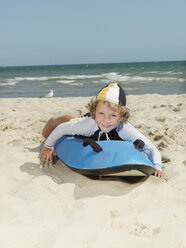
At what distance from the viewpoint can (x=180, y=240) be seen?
5.97 feet

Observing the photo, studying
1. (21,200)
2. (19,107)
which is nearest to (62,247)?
(21,200)

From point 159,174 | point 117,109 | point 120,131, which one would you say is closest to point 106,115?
point 117,109

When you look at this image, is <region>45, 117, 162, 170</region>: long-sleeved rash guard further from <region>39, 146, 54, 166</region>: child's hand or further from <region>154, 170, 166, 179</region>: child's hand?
<region>39, 146, 54, 166</region>: child's hand

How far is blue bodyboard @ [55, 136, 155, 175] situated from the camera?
2.52m

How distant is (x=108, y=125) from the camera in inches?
116

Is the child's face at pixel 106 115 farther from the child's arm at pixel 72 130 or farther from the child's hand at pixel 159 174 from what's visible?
the child's hand at pixel 159 174

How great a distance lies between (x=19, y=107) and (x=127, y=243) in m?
6.20

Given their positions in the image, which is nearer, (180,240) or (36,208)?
(180,240)

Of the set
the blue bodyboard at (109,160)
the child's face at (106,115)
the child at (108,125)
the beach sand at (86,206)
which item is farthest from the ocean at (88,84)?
the blue bodyboard at (109,160)

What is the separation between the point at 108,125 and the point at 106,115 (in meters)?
0.15

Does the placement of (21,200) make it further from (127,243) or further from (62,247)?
(127,243)

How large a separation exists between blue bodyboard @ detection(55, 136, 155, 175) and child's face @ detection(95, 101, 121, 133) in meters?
0.26

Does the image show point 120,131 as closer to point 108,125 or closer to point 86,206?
point 108,125

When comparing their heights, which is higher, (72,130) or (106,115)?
(106,115)
